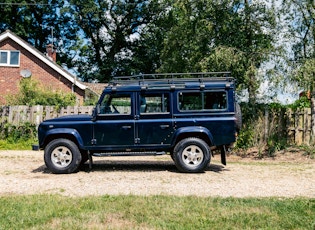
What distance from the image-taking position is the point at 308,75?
12.0 metres

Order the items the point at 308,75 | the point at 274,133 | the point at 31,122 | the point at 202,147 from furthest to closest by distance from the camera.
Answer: the point at 31,122 < the point at 274,133 < the point at 308,75 < the point at 202,147

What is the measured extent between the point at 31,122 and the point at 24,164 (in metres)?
4.74

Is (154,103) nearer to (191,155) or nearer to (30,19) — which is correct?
(191,155)

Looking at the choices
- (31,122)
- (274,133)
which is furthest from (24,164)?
(274,133)

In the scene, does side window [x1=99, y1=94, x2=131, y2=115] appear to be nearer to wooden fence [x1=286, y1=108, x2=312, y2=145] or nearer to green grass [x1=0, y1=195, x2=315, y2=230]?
green grass [x1=0, y1=195, x2=315, y2=230]

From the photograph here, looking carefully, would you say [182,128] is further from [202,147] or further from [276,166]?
[276,166]

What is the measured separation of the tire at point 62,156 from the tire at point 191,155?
7.88 feet

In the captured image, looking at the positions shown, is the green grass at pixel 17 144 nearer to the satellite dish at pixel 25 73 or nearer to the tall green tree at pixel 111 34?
the satellite dish at pixel 25 73

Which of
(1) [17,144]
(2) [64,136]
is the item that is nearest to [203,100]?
(2) [64,136]

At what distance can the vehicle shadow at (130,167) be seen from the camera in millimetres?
9641

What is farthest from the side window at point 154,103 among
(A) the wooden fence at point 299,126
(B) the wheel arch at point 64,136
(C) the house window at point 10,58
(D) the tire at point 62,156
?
(C) the house window at point 10,58

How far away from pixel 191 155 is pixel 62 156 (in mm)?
3132

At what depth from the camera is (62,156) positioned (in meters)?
9.10

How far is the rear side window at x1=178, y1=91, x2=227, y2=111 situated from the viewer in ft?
30.1
